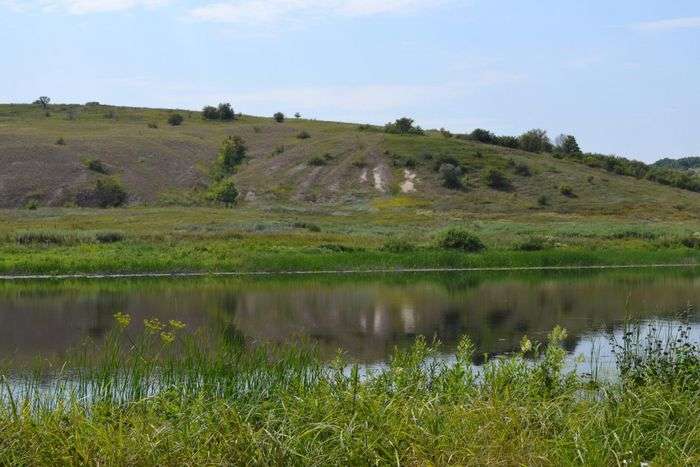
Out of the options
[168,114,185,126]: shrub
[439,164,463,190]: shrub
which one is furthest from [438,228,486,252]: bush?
[168,114,185,126]: shrub

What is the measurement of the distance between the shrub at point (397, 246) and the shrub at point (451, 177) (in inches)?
1584

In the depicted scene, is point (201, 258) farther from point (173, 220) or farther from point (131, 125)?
point (131, 125)

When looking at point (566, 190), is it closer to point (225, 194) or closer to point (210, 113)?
point (225, 194)

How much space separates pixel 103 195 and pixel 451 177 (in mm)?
33666

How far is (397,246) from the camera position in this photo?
60469mm

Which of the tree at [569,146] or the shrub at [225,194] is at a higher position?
the tree at [569,146]

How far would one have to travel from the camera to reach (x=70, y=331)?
3284 cm

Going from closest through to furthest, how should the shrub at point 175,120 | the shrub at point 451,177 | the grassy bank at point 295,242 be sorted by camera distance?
1. the grassy bank at point 295,242
2. the shrub at point 451,177
3. the shrub at point 175,120

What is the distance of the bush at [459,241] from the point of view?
61.5m

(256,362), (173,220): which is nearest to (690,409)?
(256,362)

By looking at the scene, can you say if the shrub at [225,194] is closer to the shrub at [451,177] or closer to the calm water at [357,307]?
the shrub at [451,177]

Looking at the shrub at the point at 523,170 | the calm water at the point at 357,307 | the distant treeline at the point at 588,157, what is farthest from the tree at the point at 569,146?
the calm water at the point at 357,307

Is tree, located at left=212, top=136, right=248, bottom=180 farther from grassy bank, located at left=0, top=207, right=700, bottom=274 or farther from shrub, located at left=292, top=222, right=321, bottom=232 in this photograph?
shrub, located at left=292, top=222, right=321, bottom=232

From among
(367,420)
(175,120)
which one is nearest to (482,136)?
(175,120)
